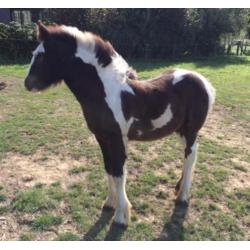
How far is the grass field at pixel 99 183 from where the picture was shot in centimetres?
358

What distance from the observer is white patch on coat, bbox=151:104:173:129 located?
3.65m

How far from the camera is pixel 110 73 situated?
3.31 m

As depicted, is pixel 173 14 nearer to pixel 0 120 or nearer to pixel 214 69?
pixel 214 69

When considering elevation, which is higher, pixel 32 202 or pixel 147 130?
pixel 147 130

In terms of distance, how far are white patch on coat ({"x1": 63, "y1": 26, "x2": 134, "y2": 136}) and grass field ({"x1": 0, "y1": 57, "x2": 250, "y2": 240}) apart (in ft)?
3.06

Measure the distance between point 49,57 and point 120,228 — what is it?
6.34 feet

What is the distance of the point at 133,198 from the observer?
414 centimetres

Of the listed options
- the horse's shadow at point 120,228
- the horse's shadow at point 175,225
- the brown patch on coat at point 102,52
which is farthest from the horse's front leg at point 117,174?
the brown patch on coat at point 102,52

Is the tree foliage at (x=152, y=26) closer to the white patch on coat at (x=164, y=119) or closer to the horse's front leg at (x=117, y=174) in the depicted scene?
the white patch on coat at (x=164, y=119)

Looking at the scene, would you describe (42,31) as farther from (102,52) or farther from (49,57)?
(102,52)

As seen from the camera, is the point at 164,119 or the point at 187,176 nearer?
the point at 164,119

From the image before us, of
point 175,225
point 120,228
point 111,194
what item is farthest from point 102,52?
point 175,225

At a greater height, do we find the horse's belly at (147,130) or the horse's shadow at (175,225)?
the horse's belly at (147,130)
